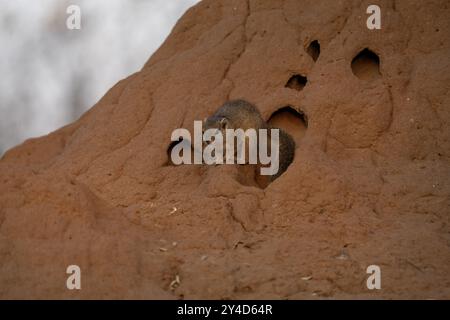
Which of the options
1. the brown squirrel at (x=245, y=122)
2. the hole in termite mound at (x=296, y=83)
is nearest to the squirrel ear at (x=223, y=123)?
the brown squirrel at (x=245, y=122)

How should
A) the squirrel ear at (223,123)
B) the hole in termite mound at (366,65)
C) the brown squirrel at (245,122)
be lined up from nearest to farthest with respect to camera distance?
the brown squirrel at (245,122), the squirrel ear at (223,123), the hole in termite mound at (366,65)

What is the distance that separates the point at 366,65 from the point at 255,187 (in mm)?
2480

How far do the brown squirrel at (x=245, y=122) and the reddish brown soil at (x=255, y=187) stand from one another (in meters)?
0.22

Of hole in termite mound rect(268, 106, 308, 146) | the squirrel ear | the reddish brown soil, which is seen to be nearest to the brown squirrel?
the squirrel ear

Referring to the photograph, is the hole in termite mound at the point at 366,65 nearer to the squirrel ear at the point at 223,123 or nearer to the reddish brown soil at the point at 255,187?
the reddish brown soil at the point at 255,187

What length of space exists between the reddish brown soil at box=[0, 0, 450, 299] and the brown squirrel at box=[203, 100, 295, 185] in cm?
22

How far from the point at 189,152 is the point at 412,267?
134 inches

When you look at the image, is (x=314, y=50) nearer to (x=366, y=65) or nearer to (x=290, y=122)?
(x=366, y=65)

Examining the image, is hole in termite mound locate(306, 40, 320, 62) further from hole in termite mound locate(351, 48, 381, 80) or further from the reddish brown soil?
hole in termite mound locate(351, 48, 381, 80)

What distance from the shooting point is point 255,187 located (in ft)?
20.8

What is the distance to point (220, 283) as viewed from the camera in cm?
464

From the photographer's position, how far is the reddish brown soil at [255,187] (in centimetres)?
469

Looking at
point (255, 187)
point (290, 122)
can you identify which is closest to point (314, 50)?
point (290, 122)
